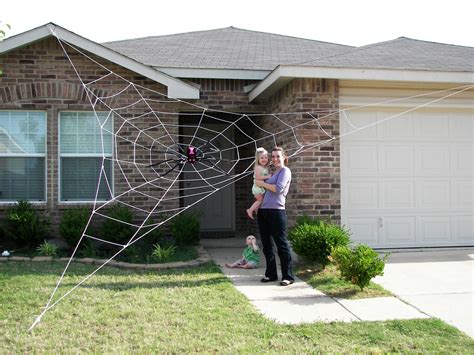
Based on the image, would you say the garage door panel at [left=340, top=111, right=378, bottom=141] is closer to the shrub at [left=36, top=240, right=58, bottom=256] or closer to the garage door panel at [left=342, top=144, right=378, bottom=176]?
the garage door panel at [left=342, top=144, right=378, bottom=176]

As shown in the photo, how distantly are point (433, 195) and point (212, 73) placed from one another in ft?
14.4

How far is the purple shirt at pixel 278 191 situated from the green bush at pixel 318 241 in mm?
700

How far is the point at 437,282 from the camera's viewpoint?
6266mm

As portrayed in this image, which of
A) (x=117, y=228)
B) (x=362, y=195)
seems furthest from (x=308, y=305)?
(x=117, y=228)

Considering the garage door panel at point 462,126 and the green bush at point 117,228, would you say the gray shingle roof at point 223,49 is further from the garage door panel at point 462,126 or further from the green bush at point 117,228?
the garage door panel at point 462,126

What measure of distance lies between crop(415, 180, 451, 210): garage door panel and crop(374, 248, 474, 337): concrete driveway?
76 centimetres

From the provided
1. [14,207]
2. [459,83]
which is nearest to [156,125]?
[14,207]

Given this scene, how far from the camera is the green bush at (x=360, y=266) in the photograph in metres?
5.61

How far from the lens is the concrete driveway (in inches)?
198

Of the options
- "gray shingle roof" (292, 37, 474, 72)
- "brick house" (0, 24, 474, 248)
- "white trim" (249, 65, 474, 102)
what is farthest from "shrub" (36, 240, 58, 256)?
"gray shingle roof" (292, 37, 474, 72)

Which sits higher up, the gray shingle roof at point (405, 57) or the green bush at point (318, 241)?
the gray shingle roof at point (405, 57)

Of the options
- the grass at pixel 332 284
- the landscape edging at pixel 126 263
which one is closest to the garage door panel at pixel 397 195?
the grass at pixel 332 284

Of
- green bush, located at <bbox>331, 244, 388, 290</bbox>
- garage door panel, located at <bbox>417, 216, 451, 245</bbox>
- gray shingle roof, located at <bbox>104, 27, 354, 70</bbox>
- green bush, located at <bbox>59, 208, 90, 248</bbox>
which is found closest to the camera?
green bush, located at <bbox>331, 244, 388, 290</bbox>

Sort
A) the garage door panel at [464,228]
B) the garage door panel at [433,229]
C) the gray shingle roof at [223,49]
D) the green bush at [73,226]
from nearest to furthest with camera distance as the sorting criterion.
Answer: the green bush at [73,226] → the garage door panel at [433,229] → the garage door panel at [464,228] → the gray shingle roof at [223,49]
